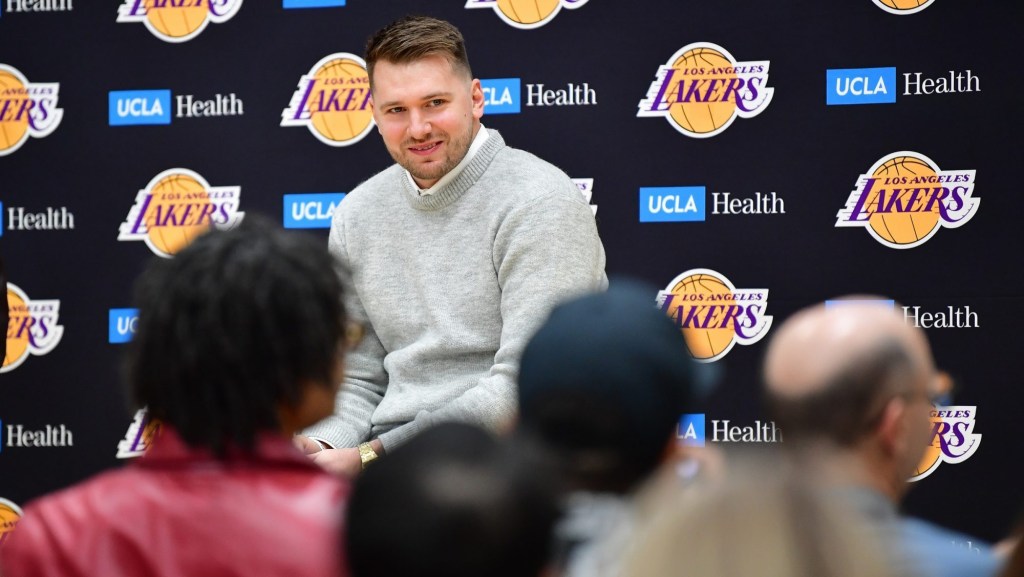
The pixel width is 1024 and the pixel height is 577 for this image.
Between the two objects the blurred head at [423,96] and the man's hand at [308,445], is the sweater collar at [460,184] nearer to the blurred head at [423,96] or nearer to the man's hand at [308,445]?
the blurred head at [423,96]

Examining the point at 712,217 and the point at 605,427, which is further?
the point at 712,217

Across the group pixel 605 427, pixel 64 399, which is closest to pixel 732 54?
pixel 64 399

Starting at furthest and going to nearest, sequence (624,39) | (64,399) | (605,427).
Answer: (64,399), (624,39), (605,427)

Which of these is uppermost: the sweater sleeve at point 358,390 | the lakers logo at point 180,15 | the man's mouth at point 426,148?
the lakers logo at point 180,15

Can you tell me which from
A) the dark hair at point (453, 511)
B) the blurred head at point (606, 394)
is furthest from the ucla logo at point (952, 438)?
the dark hair at point (453, 511)

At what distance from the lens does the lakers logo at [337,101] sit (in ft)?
12.2

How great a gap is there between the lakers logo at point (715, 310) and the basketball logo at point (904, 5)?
2.93ft

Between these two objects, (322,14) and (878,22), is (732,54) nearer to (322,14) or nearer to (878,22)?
(878,22)

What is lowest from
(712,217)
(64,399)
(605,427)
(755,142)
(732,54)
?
(64,399)

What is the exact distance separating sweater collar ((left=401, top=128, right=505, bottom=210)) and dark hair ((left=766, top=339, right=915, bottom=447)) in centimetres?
145

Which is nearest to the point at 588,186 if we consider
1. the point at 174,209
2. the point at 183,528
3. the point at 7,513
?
the point at 174,209

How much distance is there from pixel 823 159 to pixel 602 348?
2523 millimetres

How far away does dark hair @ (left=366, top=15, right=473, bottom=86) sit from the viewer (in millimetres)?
2547

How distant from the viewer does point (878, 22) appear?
11.3 feet
